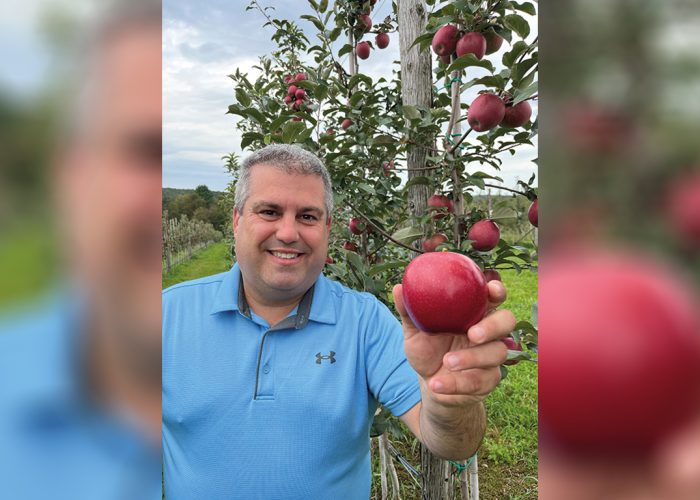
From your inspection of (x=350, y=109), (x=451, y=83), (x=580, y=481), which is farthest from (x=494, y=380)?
(x=350, y=109)

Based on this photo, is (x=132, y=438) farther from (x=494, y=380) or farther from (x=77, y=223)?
(x=494, y=380)

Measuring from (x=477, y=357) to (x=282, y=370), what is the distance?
0.67 m

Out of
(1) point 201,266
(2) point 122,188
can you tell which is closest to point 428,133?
(2) point 122,188

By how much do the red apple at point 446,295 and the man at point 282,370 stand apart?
1.10ft

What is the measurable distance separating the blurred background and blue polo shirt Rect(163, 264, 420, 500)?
1008mm

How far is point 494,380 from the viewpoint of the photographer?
64 centimetres

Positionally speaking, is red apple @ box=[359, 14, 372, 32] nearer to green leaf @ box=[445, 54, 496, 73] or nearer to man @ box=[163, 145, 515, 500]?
man @ box=[163, 145, 515, 500]

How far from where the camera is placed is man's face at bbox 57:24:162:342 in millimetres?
131

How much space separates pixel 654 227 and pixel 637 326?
0.09 ft

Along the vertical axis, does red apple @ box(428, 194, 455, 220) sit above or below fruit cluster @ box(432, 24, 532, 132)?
below

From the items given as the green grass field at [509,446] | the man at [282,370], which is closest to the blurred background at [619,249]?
the man at [282,370]

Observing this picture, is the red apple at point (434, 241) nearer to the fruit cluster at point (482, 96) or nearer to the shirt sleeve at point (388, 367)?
the shirt sleeve at point (388, 367)

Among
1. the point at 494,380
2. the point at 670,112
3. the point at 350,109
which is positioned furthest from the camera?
the point at 350,109

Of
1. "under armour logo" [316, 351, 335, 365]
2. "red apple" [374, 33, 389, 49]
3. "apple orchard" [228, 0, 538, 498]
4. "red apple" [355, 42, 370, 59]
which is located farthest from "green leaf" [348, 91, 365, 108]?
"under armour logo" [316, 351, 335, 365]
